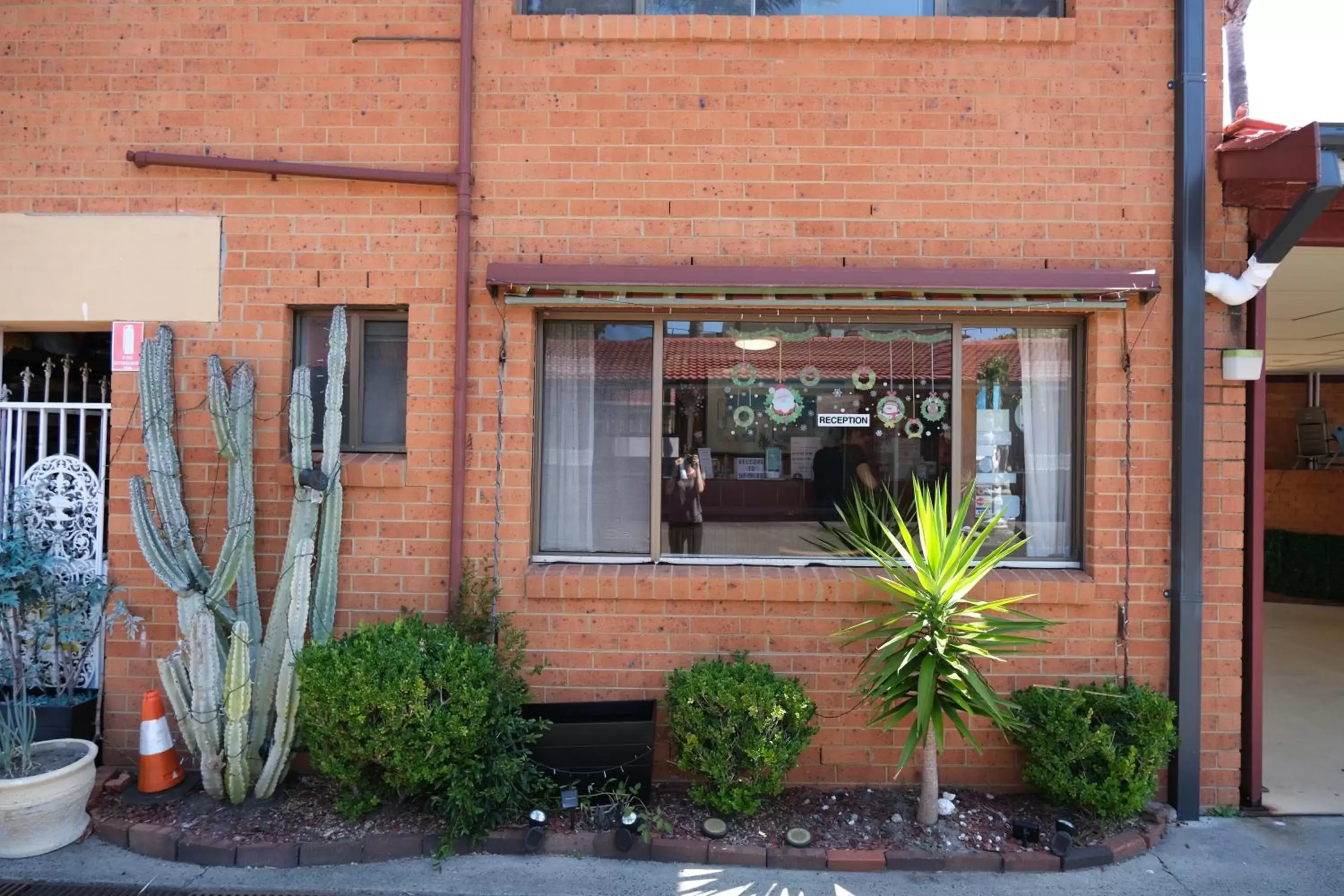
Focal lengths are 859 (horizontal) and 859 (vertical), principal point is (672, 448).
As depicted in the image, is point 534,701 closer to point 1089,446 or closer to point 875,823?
point 875,823

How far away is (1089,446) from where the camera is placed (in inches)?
189

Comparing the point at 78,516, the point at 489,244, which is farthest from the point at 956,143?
the point at 78,516

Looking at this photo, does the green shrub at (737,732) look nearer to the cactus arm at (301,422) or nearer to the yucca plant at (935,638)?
the yucca plant at (935,638)

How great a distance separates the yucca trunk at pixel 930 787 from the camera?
4.24 meters

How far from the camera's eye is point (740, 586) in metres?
4.70

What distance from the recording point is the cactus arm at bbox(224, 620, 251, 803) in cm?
420

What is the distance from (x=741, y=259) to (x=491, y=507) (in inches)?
76.9

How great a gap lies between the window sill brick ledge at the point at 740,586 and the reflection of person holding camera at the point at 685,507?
27 cm

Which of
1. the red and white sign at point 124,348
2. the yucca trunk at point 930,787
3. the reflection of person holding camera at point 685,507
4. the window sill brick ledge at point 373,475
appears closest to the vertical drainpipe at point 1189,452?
the yucca trunk at point 930,787

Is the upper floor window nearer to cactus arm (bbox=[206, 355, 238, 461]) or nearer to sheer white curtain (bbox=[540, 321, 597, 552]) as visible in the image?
sheer white curtain (bbox=[540, 321, 597, 552])

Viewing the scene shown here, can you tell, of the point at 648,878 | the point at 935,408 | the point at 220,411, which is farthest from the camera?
the point at 935,408

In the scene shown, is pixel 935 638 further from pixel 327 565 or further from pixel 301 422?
pixel 301 422

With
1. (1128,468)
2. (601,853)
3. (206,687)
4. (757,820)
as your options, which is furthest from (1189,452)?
(206,687)

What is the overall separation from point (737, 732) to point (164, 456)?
10.8 feet
